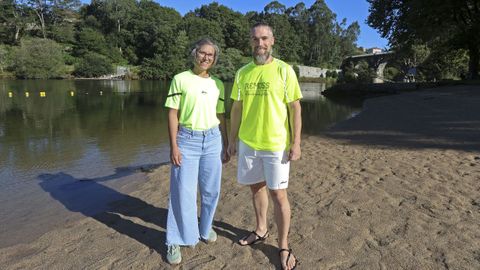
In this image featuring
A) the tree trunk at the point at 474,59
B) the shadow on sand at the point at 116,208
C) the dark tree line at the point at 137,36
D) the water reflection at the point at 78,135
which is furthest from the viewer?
the dark tree line at the point at 137,36

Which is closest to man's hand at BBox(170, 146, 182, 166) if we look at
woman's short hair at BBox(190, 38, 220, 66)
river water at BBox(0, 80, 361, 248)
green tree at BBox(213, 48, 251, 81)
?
woman's short hair at BBox(190, 38, 220, 66)

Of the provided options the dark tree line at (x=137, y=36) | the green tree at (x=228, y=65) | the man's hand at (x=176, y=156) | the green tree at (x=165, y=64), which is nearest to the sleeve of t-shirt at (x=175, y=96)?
the man's hand at (x=176, y=156)

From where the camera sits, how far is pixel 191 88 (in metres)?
3.22

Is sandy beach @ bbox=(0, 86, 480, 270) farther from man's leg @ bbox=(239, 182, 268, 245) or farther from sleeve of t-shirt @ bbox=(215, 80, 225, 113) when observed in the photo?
sleeve of t-shirt @ bbox=(215, 80, 225, 113)

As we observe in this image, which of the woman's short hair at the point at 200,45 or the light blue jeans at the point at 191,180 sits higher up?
the woman's short hair at the point at 200,45

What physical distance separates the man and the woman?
29 centimetres

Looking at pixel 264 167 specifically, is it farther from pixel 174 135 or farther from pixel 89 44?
pixel 89 44

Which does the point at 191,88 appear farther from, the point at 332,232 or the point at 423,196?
the point at 423,196

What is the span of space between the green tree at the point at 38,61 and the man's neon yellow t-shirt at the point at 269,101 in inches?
2592

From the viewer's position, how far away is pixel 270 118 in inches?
122

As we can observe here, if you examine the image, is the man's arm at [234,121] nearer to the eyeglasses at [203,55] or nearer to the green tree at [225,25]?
the eyeglasses at [203,55]

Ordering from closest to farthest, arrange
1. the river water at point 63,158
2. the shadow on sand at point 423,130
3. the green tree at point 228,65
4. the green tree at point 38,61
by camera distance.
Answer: the river water at point 63,158 → the shadow on sand at point 423,130 → the green tree at point 38,61 → the green tree at point 228,65

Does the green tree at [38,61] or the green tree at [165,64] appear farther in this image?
the green tree at [165,64]

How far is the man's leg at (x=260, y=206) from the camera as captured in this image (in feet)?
11.6
